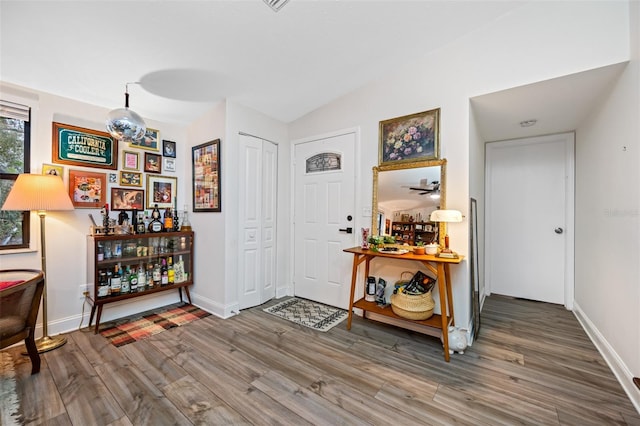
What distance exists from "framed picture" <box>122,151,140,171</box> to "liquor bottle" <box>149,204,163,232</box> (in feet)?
1.67

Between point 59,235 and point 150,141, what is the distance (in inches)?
53.1

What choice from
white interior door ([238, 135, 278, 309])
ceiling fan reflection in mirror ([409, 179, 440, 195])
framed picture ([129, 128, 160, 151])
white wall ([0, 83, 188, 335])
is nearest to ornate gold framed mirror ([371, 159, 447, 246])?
ceiling fan reflection in mirror ([409, 179, 440, 195])

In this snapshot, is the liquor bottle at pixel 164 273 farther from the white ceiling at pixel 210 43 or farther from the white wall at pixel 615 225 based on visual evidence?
the white wall at pixel 615 225

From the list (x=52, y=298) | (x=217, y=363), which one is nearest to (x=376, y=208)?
(x=217, y=363)

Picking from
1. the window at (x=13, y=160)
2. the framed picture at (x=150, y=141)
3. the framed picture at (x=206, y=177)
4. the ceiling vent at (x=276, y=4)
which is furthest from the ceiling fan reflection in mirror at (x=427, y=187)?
the window at (x=13, y=160)

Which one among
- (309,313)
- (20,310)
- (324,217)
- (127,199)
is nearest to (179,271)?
(127,199)

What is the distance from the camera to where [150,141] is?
10.3ft

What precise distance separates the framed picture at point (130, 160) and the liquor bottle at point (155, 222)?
509 millimetres

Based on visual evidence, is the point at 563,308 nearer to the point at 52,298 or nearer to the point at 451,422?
Result: the point at 451,422

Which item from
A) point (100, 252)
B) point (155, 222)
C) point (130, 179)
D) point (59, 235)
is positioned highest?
point (130, 179)

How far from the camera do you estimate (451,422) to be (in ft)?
4.84

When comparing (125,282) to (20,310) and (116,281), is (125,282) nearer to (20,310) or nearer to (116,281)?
(116,281)

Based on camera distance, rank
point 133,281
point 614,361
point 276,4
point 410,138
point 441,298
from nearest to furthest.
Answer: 1. point 276,4
2. point 614,361
3. point 441,298
4. point 410,138
5. point 133,281

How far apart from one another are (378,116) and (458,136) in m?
0.88
